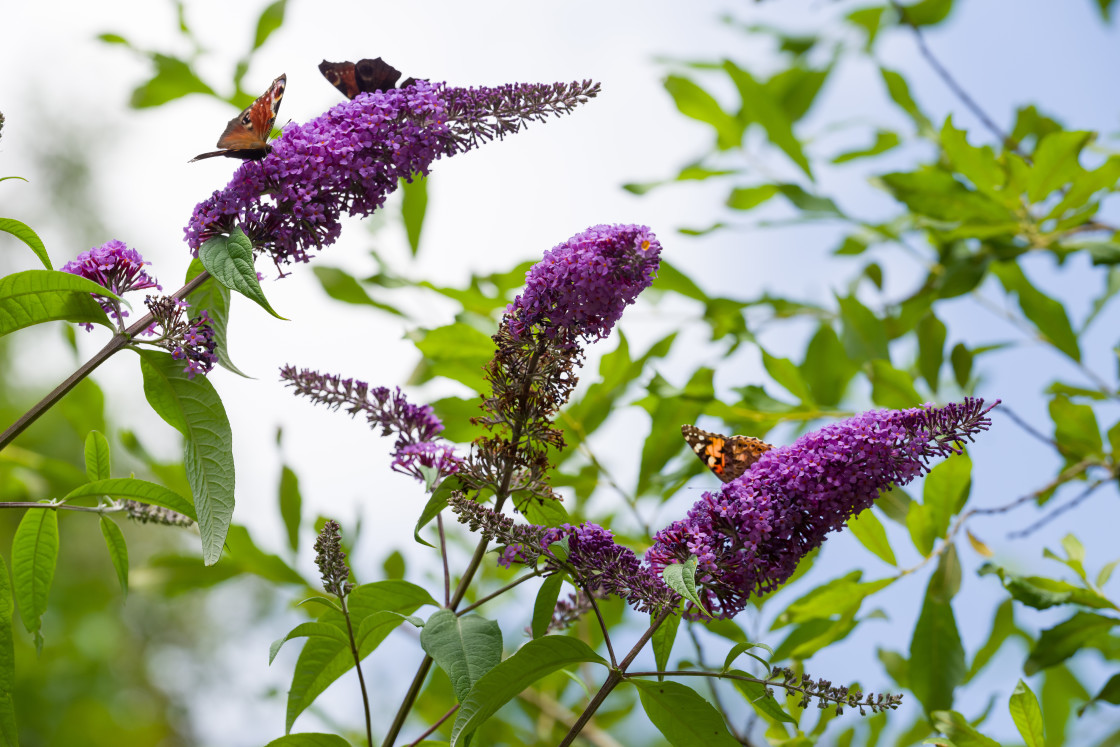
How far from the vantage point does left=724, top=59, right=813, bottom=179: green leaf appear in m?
1.35

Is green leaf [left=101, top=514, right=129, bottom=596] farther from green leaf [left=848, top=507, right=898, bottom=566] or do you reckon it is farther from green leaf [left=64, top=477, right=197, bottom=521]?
green leaf [left=848, top=507, right=898, bottom=566]

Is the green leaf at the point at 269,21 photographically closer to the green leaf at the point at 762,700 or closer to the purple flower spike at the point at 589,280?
the purple flower spike at the point at 589,280

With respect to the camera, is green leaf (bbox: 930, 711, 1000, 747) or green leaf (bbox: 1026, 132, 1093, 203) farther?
green leaf (bbox: 1026, 132, 1093, 203)

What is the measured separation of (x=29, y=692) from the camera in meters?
2.76

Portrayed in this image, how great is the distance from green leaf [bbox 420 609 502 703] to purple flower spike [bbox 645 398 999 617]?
5.1 inches

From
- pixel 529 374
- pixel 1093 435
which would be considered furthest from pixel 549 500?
pixel 1093 435

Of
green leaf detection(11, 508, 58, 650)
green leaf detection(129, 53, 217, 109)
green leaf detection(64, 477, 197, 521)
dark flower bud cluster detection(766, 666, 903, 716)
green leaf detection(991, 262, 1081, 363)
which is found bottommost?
dark flower bud cluster detection(766, 666, 903, 716)

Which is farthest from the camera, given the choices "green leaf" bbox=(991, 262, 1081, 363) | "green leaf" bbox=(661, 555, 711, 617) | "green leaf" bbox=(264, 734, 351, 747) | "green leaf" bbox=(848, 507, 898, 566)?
"green leaf" bbox=(991, 262, 1081, 363)

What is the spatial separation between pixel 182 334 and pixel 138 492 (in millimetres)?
147

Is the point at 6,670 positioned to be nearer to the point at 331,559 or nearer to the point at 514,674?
the point at 331,559

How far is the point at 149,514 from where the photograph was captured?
2.23 ft

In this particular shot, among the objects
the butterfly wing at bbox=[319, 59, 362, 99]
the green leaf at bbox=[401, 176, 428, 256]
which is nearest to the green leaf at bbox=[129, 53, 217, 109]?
the green leaf at bbox=[401, 176, 428, 256]

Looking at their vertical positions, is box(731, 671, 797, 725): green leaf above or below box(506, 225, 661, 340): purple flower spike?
below

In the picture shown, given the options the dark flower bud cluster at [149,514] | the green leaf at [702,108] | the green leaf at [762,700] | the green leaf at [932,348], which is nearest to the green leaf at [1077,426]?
the green leaf at [932,348]
